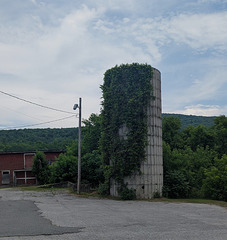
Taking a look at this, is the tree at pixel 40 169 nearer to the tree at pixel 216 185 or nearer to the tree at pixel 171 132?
the tree at pixel 171 132

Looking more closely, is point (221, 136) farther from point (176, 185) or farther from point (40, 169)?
point (176, 185)

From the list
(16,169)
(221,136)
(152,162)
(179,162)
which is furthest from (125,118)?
(221,136)

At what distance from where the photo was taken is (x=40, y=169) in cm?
4253

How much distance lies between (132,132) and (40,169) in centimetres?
2456

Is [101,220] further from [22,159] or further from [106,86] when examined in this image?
[22,159]

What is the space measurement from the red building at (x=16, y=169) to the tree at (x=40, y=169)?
277 cm

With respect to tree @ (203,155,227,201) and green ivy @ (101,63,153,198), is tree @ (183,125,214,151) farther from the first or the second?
green ivy @ (101,63,153,198)

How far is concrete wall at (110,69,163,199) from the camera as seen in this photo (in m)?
21.4

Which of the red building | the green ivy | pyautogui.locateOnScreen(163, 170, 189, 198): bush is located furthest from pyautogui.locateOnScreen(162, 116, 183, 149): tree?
the green ivy

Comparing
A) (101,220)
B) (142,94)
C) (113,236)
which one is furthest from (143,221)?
(142,94)

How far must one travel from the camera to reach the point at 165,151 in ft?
89.2

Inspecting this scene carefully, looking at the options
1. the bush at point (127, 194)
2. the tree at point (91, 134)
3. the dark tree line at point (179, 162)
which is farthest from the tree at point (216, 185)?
the tree at point (91, 134)

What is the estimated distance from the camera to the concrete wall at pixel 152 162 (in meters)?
21.4

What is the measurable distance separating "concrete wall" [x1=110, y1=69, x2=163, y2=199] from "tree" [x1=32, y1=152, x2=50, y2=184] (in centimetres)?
2212
